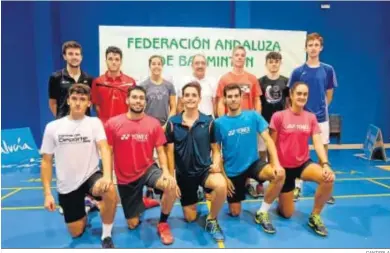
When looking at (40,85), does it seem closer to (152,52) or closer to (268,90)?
(152,52)

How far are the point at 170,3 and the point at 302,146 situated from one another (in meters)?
5.40

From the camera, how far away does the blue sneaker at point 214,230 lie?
3.40m

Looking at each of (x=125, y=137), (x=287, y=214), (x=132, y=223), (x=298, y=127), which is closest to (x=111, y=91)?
(x=125, y=137)

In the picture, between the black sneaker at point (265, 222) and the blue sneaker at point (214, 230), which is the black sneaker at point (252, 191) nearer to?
the black sneaker at point (265, 222)

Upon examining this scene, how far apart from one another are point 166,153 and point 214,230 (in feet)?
3.17

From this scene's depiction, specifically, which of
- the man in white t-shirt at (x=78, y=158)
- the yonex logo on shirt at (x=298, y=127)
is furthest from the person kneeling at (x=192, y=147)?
the yonex logo on shirt at (x=298, y=127)

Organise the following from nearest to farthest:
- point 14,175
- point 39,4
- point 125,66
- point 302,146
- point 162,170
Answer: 1. point 162,170
2. point 302,146
3. point 14,175
4. point 125,66
5. point 39,4

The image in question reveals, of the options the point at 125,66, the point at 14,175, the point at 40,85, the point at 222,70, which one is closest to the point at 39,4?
the point at 40,85

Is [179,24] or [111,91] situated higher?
[179,24]

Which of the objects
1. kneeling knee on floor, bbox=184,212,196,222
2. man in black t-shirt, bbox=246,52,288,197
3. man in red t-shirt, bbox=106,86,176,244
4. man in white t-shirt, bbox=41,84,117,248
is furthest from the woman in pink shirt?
man in white t-shirt, bbox=41,84,117,248

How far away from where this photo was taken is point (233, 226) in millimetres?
3758

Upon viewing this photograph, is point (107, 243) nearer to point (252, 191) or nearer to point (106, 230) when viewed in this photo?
point (106, 230)

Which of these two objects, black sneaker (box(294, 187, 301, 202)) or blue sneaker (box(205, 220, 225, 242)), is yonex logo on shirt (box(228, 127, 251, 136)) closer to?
blue sneaker (box(205, 220, 225, 242))

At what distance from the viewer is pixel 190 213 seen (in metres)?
3.89
